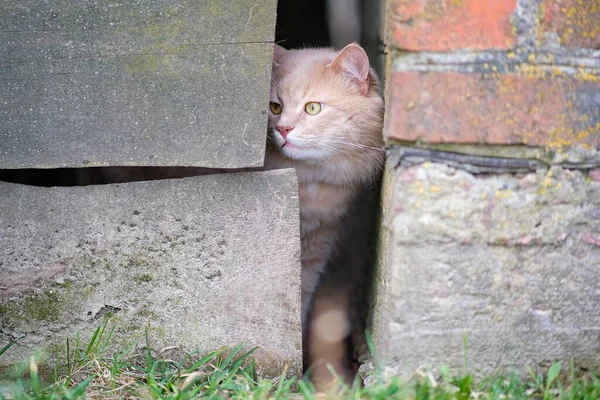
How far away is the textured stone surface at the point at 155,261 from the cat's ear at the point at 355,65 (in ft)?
1.72

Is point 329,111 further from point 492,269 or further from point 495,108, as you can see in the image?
point 492,269

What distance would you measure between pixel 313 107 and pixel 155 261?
798mm

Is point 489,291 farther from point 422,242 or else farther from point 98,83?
point 98,83

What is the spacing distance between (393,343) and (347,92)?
0.97 metres

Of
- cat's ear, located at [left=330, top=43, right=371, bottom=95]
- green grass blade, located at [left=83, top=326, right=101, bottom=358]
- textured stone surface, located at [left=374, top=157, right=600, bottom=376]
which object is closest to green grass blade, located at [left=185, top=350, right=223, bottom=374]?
green grass blade, located at [left=83, top=326, right=101, bottom=358]

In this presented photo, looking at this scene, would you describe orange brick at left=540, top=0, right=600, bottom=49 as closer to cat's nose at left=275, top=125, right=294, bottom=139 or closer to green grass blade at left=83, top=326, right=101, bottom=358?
cat's nose at left=275, top=125, right=294, bottom=139

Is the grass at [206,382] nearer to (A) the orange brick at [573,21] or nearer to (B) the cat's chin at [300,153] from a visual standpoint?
(B) the cat's chin at [300,153]

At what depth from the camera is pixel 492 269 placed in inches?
65.3

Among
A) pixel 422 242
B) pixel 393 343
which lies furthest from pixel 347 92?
pixel 393 343

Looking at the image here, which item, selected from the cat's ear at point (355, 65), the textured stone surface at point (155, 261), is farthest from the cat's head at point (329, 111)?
the textured stone surface at point (155, 261)

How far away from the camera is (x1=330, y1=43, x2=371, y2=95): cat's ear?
2.14 metres

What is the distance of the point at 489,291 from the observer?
167 centimetres

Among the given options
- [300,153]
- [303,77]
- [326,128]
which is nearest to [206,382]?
[300,153]

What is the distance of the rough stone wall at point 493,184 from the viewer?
5.22 feet
